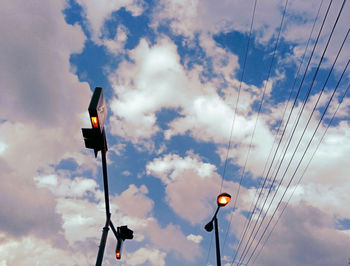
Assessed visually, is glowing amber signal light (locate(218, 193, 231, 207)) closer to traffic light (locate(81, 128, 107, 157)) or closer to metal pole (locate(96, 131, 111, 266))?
metal pole (locate(96, 131, 111, 266))

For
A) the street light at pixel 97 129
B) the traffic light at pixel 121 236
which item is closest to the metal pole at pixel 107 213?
the street light at pixel 97 129

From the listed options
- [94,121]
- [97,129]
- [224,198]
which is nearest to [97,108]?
[94,121]

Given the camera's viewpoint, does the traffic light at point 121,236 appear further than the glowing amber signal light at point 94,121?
Yes

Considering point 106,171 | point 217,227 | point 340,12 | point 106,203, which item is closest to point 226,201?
point 217,227

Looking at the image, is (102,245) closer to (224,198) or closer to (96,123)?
(96,123)

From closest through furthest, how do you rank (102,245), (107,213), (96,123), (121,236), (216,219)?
1. (96,123)
2. (102,245)
3. (107,213)
4. (121,236)
5. (216,219)

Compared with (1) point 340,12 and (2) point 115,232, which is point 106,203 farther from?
(1) point 340,12

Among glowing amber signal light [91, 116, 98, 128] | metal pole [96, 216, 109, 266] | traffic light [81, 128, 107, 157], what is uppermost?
glowing amber signal light [91, 116, 98, 128]

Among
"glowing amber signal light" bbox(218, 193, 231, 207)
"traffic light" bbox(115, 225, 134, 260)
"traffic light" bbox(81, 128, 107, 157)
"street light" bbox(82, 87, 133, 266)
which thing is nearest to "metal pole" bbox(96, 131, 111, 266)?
"street light" bbox(82, 87, 133, 266)

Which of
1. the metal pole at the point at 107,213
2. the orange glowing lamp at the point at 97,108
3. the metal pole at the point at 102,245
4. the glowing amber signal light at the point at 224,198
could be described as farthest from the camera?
the glowing amber signal light at the point at 224,198

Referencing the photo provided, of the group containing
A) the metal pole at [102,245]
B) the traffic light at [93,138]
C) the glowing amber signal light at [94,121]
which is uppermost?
the glowing amber signal light at [94,121]

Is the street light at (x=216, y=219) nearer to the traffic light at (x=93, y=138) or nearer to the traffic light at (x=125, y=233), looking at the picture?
the traffic light at (x=125, y=233)

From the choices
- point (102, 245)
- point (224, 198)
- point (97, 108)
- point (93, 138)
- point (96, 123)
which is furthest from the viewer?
point (224, 198)

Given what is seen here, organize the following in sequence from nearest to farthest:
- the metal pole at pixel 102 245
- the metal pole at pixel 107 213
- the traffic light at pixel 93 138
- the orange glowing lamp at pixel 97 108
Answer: the orange glowing lamp at pixel 97 108 → the traffic light at pixel 93 138 → the metal pole at pixel 107 213 → the metal pole at pixel 102 245
